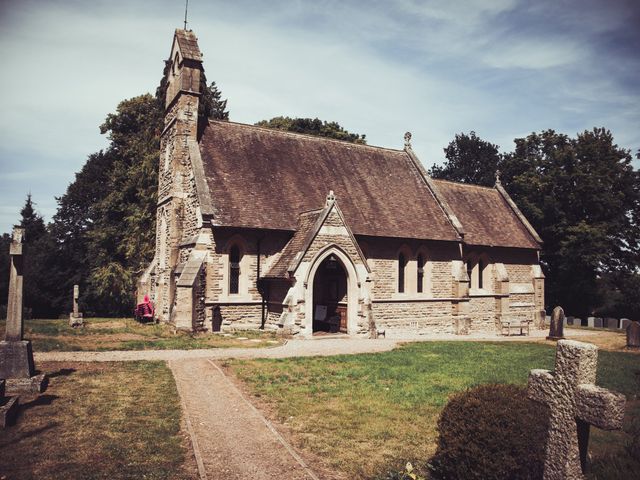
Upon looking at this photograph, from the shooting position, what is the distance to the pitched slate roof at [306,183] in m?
24.2

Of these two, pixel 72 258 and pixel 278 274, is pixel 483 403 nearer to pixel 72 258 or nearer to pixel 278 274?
pixel 278 274

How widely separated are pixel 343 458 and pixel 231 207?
56.9 feet

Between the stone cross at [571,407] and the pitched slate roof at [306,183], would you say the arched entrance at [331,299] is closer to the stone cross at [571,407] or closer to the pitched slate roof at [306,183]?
the pitched slate roof at [306,183]

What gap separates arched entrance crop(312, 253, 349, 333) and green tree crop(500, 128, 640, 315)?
24250 millimetres

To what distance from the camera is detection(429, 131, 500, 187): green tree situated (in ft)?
238

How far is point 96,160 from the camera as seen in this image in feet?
148

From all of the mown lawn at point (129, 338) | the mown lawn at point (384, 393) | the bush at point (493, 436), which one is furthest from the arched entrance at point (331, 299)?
the bush at point (493, 436)

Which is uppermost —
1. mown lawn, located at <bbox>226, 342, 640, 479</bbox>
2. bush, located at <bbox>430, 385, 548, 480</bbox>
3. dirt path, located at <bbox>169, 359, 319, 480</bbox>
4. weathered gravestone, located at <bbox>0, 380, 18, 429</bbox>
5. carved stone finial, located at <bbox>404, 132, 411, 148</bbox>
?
carved stone finial, located at <bbox>404, 132, 411, 148</bbox>

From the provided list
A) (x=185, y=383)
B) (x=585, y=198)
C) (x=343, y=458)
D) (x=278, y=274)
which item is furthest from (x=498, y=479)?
(x=585, y=198)

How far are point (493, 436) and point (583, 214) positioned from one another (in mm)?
41784

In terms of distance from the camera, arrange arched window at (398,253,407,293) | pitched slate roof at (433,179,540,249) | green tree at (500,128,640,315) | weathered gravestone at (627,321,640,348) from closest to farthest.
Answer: weathered gravestone at (627,321,640,348)
arched window at (398,253,407,293)
pitched slate roof at (433,179,540,249)
green tree at (500,128,640,315)

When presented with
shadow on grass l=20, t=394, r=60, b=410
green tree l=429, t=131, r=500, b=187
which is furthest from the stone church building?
green tree l=429, t=131, r=500, b=187

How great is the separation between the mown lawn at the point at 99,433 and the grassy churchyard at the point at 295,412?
0.02 metres

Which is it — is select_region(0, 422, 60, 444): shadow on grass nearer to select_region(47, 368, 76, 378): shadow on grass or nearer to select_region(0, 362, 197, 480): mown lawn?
select_region(0, 362, 197, 480): mown lawn
